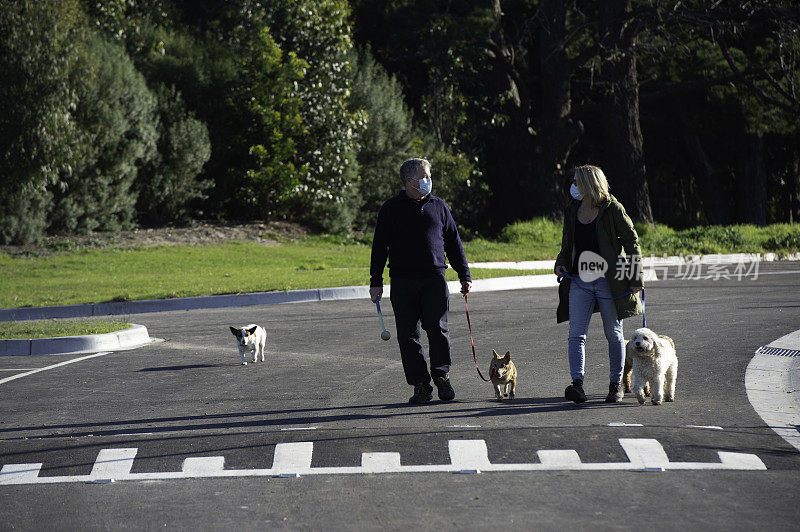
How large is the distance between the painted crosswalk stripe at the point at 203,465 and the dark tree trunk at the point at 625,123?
25174mm

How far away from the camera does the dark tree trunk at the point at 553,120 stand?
31.6 metres

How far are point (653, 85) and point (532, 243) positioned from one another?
8.73m

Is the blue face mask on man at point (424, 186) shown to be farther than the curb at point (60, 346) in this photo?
No

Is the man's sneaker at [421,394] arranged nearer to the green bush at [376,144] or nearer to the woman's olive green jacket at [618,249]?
the woman's olive green jacket at [618,249]

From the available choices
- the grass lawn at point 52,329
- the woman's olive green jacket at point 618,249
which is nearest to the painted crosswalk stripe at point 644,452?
the woman's olive green jacket at point 618,249

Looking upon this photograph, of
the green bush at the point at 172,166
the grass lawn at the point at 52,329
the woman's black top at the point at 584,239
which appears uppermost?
the green bush at the point at 172,166

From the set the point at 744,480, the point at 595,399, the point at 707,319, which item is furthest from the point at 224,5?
the point at 744,480

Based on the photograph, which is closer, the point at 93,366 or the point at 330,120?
the point at 93,366

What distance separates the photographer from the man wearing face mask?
798cm

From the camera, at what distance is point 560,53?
3192 centimetres

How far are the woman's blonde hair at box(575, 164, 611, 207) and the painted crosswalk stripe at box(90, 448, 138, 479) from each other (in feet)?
12.6

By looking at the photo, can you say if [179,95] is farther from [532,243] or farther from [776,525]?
[776,525]

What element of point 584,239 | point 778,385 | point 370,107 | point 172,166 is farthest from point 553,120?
point 584,239

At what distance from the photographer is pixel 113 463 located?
621 cm
